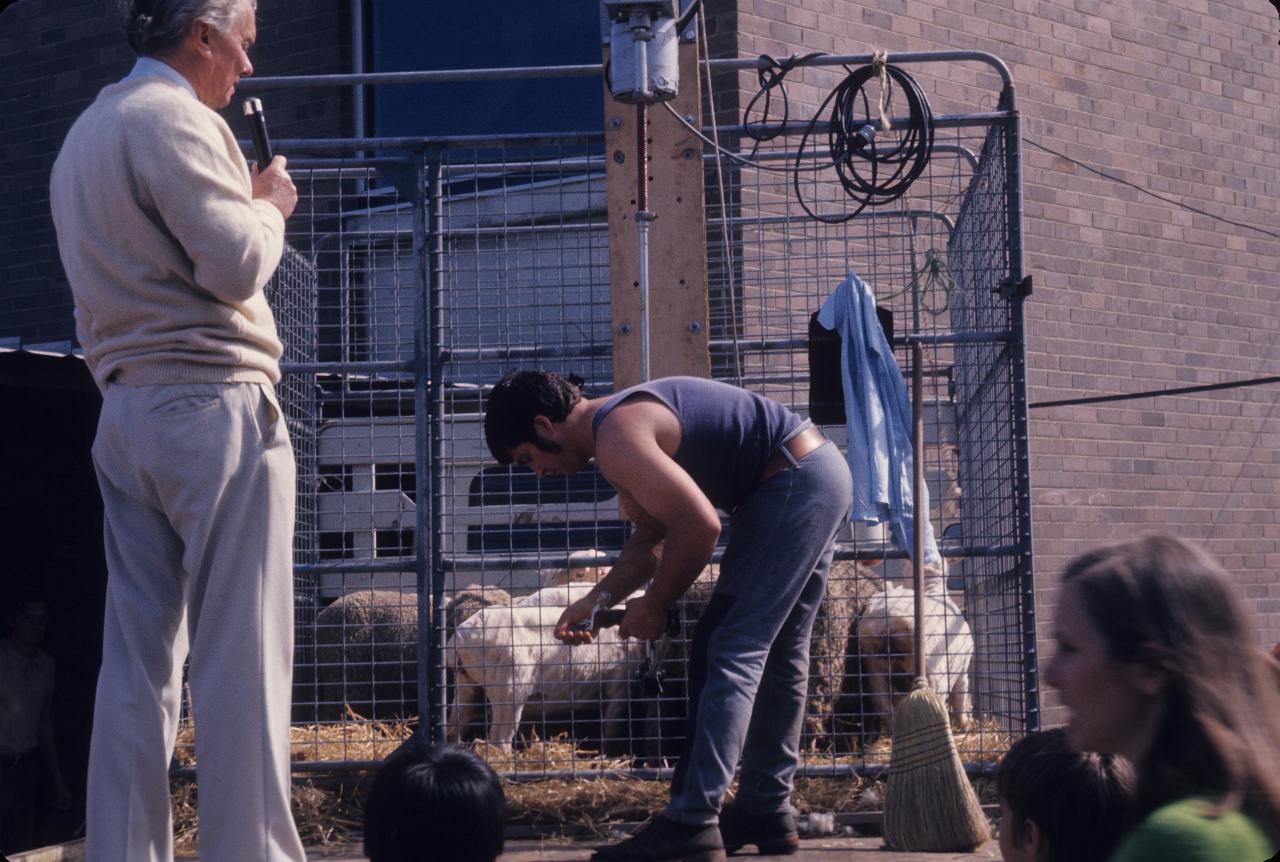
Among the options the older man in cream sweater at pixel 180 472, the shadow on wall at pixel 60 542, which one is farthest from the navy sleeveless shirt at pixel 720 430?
the shadow on wall at pixel 60 542

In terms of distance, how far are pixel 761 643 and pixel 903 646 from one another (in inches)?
73.4

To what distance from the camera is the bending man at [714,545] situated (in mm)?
3848

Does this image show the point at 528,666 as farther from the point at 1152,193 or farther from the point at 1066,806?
the point at 1152,193

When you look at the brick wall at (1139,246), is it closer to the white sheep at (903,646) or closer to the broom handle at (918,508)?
the white sheep at (903,646)

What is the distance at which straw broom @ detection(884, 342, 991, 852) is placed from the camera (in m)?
4.34

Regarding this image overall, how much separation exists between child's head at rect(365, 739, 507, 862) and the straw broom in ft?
7.12

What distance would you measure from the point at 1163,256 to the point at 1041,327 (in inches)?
50.0

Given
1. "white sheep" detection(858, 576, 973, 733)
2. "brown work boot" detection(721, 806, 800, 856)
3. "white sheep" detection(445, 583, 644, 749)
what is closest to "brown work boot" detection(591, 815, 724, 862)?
"brown work boot" detection(721, 806, 800, 856)

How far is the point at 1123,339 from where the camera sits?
9.59m

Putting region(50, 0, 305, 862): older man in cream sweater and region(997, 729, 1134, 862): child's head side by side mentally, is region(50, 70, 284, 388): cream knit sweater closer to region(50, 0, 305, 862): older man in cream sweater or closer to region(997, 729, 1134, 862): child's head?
region(50, 0, 305, 862): older man in cream sweater

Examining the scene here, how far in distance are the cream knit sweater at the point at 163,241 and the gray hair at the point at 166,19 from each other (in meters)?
0.14

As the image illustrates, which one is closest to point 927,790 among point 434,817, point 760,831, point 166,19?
point 760,831

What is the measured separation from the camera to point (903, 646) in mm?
5738

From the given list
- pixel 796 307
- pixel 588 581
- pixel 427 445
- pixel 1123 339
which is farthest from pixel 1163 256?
pixel 427 445
